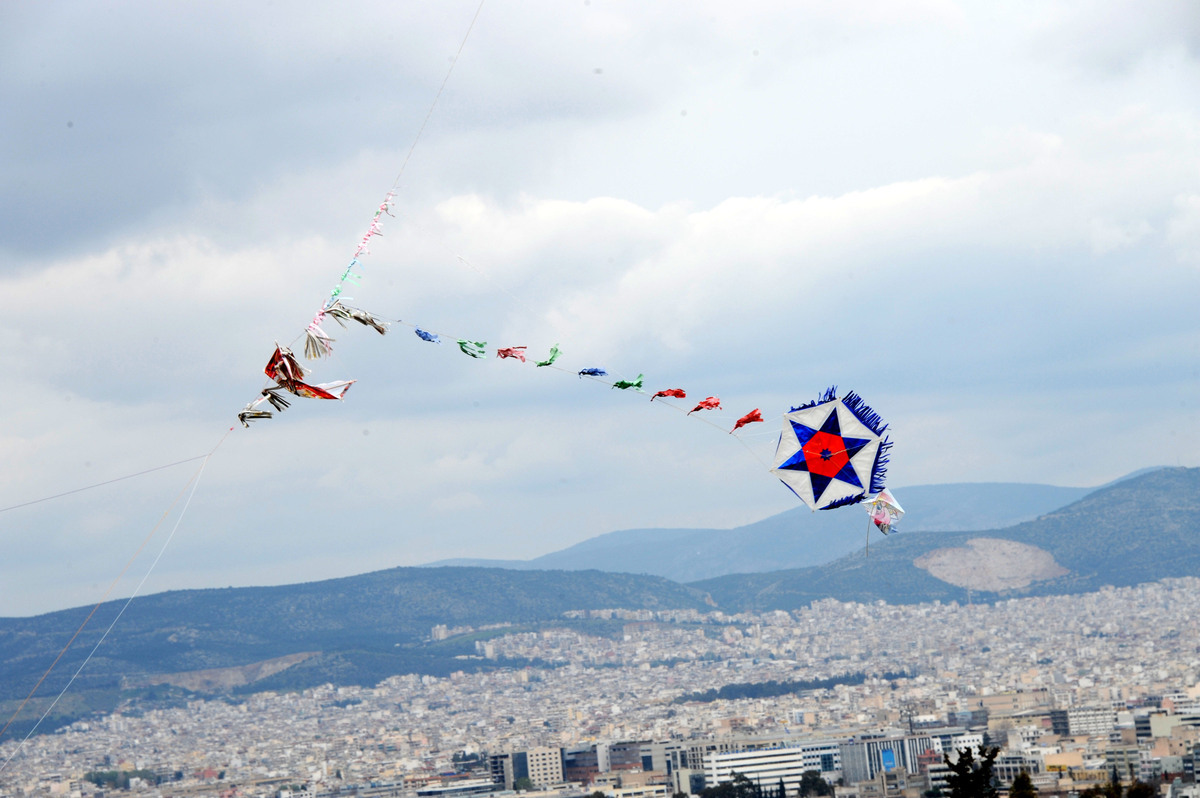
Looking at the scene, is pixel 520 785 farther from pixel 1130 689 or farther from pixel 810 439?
pixel 810 439

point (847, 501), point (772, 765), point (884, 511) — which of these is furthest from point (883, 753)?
point (847, 501)

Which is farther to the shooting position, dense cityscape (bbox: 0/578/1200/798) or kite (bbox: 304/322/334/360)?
dense cityscape (bbox: 0/578/1200/798)

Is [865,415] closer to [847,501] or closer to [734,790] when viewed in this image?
[847,501]

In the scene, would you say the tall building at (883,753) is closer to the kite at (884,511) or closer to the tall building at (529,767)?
the tall building at (529,767)

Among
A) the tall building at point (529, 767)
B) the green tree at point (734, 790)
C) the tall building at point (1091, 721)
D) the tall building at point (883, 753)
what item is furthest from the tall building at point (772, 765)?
the tall building at point (1091, 721)

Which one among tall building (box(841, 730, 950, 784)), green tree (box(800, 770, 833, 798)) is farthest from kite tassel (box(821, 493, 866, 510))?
tall building (box(841, 730, 950, 784))

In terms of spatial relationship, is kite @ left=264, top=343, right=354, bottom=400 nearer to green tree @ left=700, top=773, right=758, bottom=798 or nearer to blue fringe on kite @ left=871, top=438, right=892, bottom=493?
blue fringe on kite @ left=871, top=438, right=892, bottom=493
